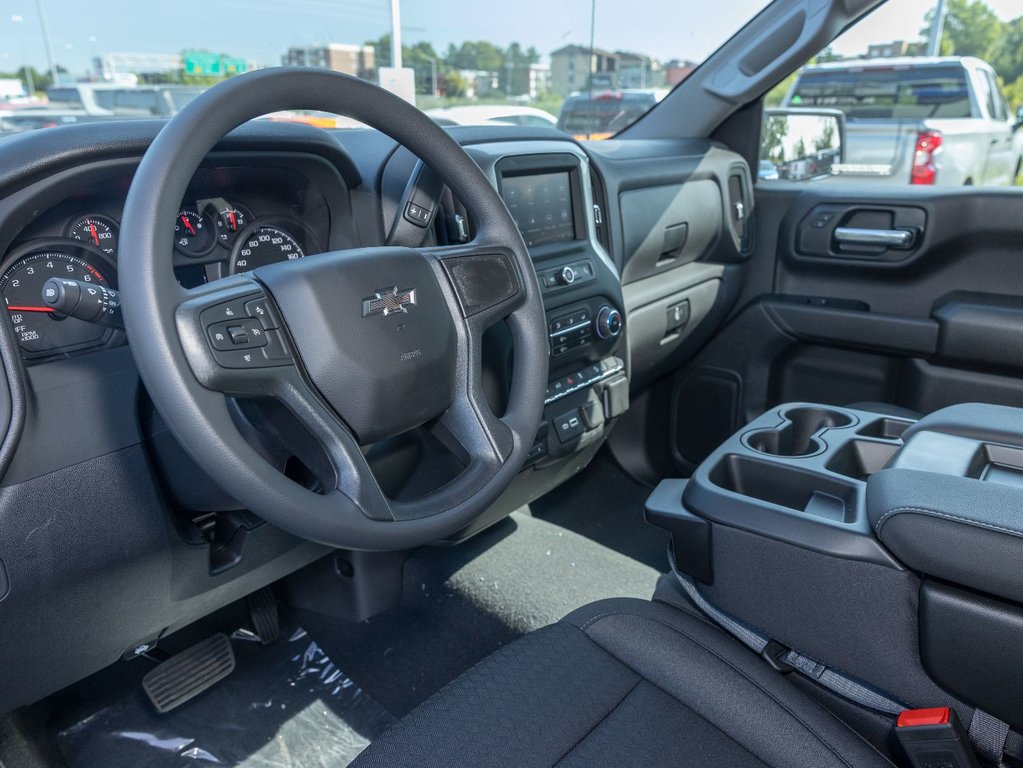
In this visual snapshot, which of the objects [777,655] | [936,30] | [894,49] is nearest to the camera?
[777,655]

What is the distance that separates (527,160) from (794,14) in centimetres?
94

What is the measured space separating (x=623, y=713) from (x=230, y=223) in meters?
0.91

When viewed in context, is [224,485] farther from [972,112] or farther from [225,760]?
[972,112]

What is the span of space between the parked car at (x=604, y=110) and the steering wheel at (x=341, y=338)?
1041mm

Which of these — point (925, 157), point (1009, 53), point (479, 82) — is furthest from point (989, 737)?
point (1009, 53)

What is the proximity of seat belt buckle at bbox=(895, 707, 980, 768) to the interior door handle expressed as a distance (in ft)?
4.85

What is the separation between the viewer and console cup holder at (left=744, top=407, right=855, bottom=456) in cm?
142

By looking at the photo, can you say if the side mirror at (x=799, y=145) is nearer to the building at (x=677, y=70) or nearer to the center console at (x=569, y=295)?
the building at (x=677, y=70)

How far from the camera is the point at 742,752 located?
94cm

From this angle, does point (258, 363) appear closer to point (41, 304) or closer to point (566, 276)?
point (41, 304)

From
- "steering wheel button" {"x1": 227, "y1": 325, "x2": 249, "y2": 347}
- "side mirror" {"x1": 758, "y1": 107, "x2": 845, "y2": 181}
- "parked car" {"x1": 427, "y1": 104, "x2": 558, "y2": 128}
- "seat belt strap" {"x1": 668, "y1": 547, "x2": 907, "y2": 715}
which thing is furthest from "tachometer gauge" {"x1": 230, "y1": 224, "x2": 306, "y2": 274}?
"side mirror" {"x1": 758, "y1": 107, "x2": 845, "y2": 181}

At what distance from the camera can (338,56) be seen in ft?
5.07

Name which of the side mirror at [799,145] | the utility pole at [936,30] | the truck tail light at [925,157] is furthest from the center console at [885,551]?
the utility pole at [936,30]

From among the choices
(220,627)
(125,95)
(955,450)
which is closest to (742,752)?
(955,450)
